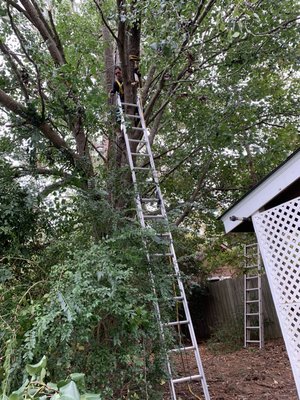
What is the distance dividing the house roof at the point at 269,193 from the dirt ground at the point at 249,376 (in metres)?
1.87

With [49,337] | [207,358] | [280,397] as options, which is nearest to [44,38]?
[49,337]

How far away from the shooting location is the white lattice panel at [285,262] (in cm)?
350

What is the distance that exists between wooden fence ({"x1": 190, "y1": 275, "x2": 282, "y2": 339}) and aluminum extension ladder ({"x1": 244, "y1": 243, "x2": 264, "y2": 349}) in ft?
0.71

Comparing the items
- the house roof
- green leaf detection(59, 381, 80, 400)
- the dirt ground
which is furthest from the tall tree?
the dirt ground

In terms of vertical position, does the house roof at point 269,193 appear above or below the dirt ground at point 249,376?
above

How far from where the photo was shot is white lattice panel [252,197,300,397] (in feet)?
11.5

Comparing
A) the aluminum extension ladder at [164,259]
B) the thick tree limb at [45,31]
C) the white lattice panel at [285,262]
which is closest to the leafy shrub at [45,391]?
the aluminum extension ladder at [164,259]

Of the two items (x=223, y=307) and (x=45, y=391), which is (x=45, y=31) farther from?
(x=223, y=307)

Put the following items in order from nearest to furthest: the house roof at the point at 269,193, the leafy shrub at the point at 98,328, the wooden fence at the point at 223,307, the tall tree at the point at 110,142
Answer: the leafy shrub at the point at 98,328, the tall tree at the point at 110,142, the house roof at the point at 269,193, the wooden fence at the point at 223,307

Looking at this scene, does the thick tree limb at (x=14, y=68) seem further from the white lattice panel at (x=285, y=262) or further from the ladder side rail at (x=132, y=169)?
the white lattice panel at (x=285, y=262)

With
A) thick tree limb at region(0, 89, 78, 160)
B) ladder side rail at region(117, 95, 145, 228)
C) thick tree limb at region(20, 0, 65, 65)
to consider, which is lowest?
ladder side rail at region(117, 95, 145, 228)

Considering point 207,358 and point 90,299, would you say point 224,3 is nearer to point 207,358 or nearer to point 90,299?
point 90,299

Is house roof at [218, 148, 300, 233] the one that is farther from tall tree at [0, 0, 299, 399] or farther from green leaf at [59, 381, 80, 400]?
green leaf at [59, 381, 80, 400]

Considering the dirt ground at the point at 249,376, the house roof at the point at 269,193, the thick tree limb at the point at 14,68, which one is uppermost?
the thick tree limb at the point at 14,68
